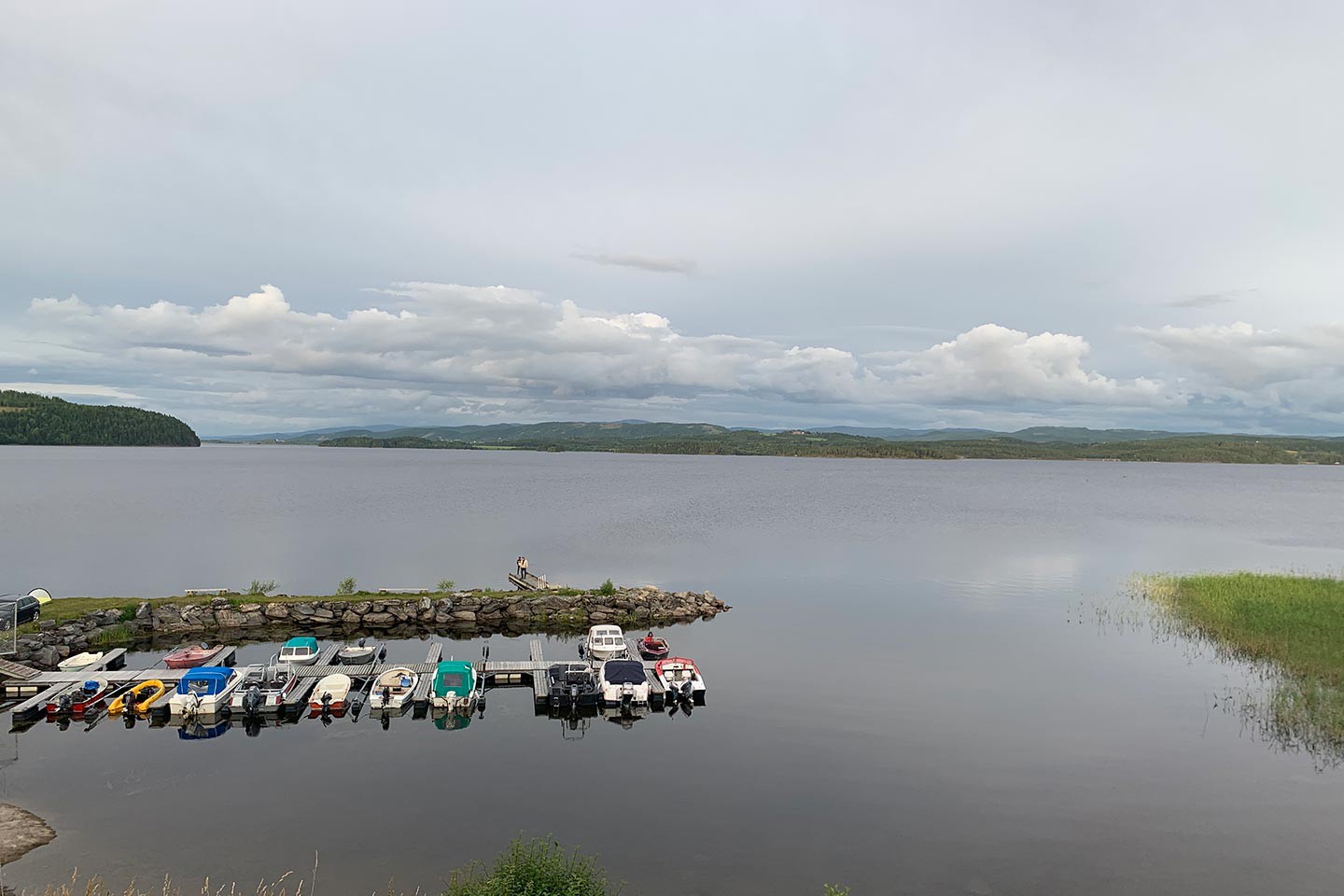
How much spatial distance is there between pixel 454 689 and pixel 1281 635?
129 ft

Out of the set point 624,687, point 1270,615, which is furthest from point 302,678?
point 1270,615

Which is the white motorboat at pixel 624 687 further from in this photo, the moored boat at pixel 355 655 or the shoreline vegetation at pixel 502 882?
the moored boat at pixel 355 655

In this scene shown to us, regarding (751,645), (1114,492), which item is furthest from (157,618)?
(1114,492)

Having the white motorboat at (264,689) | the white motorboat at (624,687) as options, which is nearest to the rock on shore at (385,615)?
the white motorboat at (264,689)

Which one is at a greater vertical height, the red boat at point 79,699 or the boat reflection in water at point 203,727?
the red boat at point 79,699

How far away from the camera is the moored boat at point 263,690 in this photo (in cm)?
2833

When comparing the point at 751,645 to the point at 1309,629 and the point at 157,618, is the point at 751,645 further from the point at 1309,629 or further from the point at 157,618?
the point at 157,618

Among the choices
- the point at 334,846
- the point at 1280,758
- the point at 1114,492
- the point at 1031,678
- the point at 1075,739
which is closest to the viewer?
the point at 334,846

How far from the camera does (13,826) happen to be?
63.1ft

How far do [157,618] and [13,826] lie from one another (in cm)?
2261

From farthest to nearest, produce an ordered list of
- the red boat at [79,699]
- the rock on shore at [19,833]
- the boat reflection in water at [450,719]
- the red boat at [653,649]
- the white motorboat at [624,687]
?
the red boat at [653,649] < the white motorboat at [624,687] < the boat reflection in water at [450,719] < the red boat at [79,699] < the rock on shore at [19,833]

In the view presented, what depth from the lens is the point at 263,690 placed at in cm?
2898

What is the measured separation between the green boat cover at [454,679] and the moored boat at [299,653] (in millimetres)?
6991

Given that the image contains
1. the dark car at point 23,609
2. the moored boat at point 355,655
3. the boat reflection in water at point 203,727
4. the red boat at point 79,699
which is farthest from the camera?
the dark car at point 23,609
